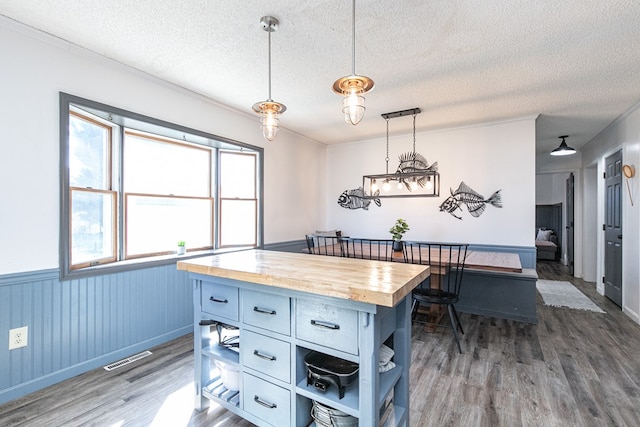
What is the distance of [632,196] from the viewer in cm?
352

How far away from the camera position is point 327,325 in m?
1.32

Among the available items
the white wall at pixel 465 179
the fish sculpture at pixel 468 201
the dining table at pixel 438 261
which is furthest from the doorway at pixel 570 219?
the dining table at pixel 438 261

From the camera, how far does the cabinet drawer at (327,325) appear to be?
4.16 ft

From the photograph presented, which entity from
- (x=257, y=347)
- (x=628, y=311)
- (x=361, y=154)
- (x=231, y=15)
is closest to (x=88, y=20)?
(x=231, y=15)

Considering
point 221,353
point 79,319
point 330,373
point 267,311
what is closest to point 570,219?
point 330,373

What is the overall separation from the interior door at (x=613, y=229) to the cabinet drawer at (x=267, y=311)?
190 inches

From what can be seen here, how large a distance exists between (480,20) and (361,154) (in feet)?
10.4

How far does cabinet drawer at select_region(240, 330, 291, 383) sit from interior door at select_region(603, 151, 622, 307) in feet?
15.7

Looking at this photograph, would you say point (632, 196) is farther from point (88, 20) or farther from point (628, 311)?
point (88, 20)

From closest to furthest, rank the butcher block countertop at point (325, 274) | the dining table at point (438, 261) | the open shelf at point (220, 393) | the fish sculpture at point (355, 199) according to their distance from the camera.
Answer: the butcher block countertop at point (325, 274) → the open shelf at point (220, 393) → the dining table at point (438, 261) → the fish sculpture at point (355, 199)

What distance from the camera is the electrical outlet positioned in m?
1.96

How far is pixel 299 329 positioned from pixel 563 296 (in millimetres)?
4925

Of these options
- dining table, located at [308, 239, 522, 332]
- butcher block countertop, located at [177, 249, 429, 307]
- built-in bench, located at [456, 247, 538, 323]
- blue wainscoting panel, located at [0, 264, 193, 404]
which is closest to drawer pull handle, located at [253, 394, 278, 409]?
butcher block countertop, located at [177, 249, 429, 307]

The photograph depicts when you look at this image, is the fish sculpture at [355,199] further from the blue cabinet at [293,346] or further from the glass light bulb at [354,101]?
the blue cabinet at [293,346]
